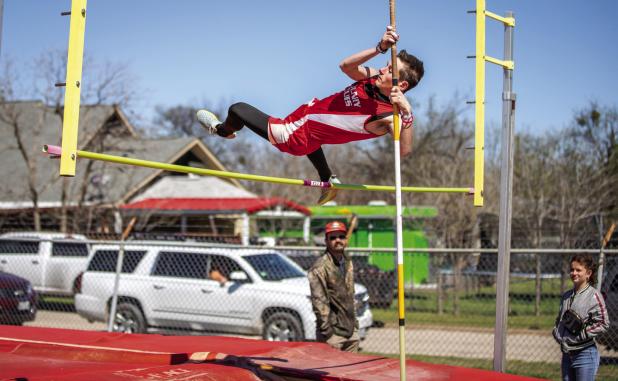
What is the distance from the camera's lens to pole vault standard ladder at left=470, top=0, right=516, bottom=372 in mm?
5195

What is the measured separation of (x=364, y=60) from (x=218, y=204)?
616 inches

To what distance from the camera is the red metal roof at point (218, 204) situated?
18.0 m

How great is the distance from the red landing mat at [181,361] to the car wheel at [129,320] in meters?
3.88

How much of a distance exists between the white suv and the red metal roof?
718cm

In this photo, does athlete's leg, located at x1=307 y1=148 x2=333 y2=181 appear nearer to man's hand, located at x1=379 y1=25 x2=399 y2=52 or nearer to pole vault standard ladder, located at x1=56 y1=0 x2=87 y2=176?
man's hand, located at x1=379 y1=25 x2=399 y2=52

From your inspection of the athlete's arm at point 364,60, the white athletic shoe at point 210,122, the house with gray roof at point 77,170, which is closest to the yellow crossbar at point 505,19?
the athlete's arm at point 364,60

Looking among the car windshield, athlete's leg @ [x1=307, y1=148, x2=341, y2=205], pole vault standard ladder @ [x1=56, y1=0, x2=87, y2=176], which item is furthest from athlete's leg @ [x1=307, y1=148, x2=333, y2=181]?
the car windshield

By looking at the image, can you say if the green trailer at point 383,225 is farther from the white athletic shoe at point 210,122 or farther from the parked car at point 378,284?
the white athletic shoe at point 210,122

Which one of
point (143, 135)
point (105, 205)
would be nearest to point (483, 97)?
point (105, 205)

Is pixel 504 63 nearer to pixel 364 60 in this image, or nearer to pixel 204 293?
pixel 364 60

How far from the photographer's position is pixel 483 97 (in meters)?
5.23

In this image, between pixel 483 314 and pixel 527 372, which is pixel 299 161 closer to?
pixel 483 314

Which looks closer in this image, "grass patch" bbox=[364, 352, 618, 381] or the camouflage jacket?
the camouflage jacket

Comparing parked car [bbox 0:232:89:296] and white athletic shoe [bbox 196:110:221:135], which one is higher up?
white athletic shoe [bbox 196:110:221:135]
